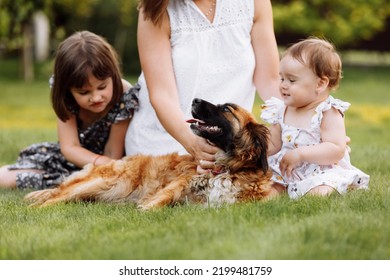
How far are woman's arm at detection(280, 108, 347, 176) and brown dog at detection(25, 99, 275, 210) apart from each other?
322 millimetres

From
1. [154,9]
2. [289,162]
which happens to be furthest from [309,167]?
[154,9]

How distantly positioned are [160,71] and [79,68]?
0.84m

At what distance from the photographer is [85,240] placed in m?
3.70

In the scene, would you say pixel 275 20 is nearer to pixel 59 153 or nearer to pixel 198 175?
pixel 59 153

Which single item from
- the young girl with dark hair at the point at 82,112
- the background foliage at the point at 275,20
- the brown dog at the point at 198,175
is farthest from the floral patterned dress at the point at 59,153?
the background foliage at the point at 275,20

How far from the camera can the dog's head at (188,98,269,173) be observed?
446 cm

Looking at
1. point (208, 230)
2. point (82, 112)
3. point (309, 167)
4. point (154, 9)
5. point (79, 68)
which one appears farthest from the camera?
point (82, 112)

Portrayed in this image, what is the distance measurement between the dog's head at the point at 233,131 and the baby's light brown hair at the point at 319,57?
→ 1.99 ft

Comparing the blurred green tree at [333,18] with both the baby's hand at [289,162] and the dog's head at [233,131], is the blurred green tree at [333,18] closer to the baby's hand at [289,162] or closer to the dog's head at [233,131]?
the baby's hand at [289,162]

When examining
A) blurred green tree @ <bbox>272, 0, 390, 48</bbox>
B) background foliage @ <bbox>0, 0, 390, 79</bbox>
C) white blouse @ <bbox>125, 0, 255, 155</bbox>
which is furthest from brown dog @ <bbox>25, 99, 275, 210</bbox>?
blurred green tree @ <bbox>272, 0, 390, 48</bbox>

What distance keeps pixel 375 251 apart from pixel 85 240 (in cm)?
161

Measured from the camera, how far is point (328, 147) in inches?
183
